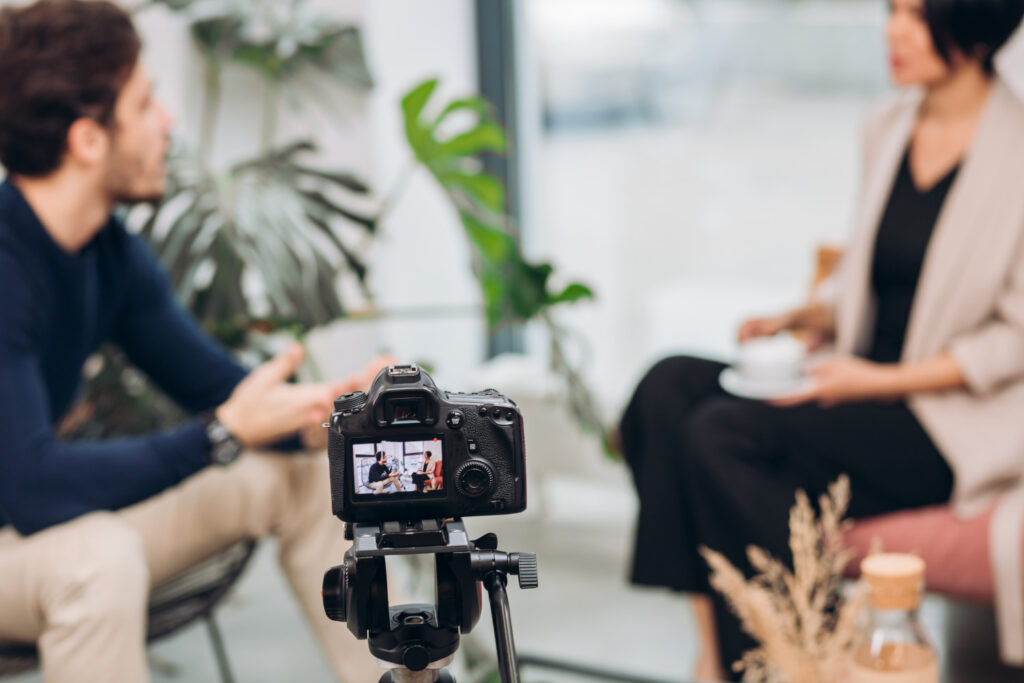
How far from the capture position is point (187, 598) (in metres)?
1.60

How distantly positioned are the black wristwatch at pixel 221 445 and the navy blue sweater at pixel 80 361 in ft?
0.04

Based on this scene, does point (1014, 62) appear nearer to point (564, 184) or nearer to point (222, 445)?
point (222, 445)

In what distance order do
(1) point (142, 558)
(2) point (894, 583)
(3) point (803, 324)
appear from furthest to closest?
(3) point (803, 324), (1) point (142, 558), (2) point (894, 583)

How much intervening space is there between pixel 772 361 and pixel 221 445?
0.93 metres

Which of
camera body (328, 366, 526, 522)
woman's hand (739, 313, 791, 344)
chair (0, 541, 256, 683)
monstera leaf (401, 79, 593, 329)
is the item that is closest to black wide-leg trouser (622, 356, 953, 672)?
woman's hand (739, 313, 791, 344)

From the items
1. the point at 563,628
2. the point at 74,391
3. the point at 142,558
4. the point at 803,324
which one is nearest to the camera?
the point at 142,558

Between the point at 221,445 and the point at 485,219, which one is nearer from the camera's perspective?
the point at 221,445

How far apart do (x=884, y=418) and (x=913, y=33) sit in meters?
0.64

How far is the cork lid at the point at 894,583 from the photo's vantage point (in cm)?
112

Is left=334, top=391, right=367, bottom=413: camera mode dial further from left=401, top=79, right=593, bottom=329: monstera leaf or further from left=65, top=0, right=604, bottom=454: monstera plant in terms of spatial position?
left=401, top=79, right=593, bottom=329: monstera leaf

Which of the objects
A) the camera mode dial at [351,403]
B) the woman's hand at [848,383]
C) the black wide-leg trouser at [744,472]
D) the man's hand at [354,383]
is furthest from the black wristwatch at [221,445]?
the woman's hand at [848,383]

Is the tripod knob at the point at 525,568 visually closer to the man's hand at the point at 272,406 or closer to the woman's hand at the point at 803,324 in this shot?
the man's hand at the point at 272,406

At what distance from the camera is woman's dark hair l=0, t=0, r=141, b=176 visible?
1.51m

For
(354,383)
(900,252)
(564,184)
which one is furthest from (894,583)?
(564,184)
